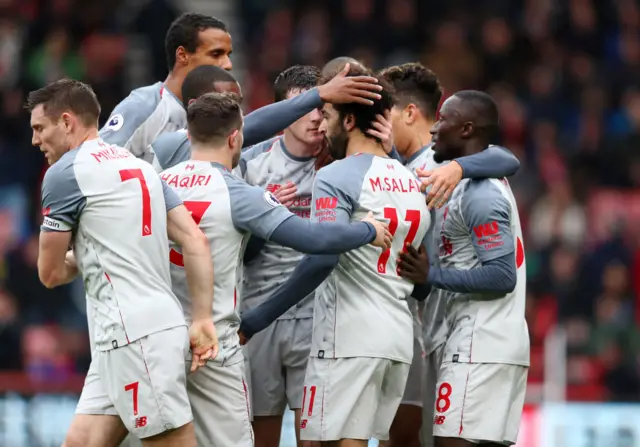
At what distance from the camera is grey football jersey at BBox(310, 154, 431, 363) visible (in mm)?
5852

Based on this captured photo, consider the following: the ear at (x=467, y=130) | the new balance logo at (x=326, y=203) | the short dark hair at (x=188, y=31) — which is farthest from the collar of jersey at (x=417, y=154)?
the short dark hair at (x=188, y=31)

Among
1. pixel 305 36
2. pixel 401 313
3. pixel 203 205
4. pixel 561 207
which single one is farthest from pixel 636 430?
pixel 305 36

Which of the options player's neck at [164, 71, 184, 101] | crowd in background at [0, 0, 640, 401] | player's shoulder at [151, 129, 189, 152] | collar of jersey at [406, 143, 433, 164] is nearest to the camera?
player's shoulder at [151, 129, 189, 152]

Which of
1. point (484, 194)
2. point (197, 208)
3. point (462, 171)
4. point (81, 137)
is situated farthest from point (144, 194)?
point (484, 194)

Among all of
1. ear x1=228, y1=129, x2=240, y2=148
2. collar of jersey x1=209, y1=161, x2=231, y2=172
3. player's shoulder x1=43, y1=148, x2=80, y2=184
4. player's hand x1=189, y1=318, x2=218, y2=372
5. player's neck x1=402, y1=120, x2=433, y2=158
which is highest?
player's neck x1=402, y1=120, x2=433, y2=158

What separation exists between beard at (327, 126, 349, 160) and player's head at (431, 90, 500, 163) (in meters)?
0.66

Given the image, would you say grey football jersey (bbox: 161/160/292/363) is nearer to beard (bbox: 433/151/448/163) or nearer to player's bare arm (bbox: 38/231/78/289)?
player's bare arm (bbox: 38/231/78/289)

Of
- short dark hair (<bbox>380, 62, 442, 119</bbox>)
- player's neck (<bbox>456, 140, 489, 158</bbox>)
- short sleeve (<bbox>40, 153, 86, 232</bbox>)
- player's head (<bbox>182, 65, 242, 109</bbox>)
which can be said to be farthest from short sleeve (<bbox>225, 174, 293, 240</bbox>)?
short dark hair (<bbox>380, 62, 442, 119</bbox>)

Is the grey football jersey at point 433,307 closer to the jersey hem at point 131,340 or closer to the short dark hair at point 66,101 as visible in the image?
the jersey hem at point 131,340

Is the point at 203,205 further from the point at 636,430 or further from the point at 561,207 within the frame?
the point at 561,207

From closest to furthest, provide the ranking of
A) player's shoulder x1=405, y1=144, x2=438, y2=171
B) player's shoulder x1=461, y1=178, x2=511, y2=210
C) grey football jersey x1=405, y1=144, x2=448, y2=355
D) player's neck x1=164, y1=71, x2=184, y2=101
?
player's shoulder x1=461, y1=178, x2=511, y2=210 < grey football jersey x1=405, y1=144, x2=448, y2=355 < player's shoulder x1=405, y1=144, x2=438, y2=171 < player's neck x1=164, y1=71, x2=184, y2=101

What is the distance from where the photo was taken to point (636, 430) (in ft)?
33.8

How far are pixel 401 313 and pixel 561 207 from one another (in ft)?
27.5

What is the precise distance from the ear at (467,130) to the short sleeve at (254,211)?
1.27 meters
